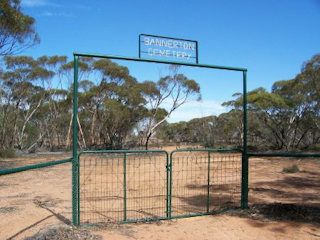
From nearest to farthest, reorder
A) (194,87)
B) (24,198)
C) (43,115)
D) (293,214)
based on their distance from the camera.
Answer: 1. (293,214)
2. (24,198)
3. (194,87)
4. (43,115)

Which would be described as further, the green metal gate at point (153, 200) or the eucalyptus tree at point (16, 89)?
the eucalyptus tree at point (16, 89)

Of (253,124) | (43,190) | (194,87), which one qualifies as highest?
(194,87)

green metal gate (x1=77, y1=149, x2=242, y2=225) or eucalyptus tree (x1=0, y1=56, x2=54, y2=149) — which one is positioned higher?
eucalyptus tree (x1=0, y1=56, x2=54, y2=149)

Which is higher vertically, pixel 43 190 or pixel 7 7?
pixel 7 7

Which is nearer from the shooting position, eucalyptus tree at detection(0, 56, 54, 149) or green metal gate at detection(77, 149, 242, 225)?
green metal gate at detection(77, 149, 242, 225)

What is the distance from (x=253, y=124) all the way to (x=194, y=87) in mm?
8602

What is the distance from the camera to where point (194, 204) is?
7.93 m

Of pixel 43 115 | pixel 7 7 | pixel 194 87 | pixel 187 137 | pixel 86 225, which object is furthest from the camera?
pixel 187 137

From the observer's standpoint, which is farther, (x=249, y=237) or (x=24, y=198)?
(x=24, y=198)

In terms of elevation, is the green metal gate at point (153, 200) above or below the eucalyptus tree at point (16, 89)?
below

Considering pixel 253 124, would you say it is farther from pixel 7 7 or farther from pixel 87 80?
pixel 7 7

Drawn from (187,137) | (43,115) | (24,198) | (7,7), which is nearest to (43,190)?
(24,198)

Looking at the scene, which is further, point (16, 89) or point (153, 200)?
point (16, 89)

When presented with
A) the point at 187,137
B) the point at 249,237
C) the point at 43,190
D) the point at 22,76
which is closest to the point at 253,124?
the point at 22,76
